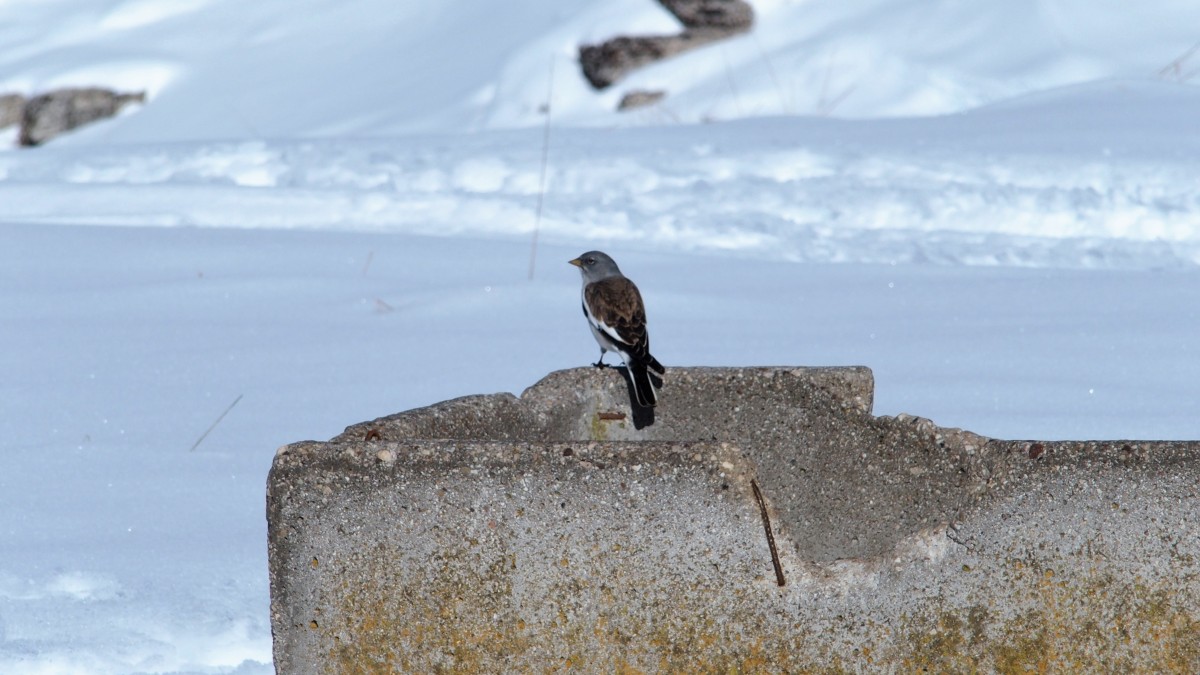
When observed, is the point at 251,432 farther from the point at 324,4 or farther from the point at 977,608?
the point at 324,4

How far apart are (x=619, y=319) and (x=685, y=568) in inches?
53.4

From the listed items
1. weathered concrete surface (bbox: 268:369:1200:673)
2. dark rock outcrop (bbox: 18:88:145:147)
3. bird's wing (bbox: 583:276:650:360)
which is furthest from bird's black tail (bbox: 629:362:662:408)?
dark rock outcrop (bbox: 18:88:145:147)

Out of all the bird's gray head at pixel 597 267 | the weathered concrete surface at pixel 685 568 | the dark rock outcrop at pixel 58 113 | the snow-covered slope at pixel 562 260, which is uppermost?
the weathered concrete surface at pixel 685 568

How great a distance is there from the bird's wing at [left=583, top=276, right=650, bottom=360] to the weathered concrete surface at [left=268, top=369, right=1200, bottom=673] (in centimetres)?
107

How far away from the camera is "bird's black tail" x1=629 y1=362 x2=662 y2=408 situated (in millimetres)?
2801

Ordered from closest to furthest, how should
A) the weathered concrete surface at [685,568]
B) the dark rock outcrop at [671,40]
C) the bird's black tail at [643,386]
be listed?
the weathered concrete surface at [685,568], the bird's black tail at [643,386], the dark rock outcrop at [671,40]

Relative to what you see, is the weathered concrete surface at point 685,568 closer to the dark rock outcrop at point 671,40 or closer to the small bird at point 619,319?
the small bird at point 619,319

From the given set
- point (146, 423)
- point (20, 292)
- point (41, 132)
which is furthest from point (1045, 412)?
point (41, 132)

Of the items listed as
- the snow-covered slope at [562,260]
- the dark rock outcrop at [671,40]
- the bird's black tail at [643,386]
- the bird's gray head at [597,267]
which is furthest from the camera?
the dark rock outcrop at [671,40]

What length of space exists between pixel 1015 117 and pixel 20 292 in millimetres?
6064

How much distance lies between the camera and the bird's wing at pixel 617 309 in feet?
10.7

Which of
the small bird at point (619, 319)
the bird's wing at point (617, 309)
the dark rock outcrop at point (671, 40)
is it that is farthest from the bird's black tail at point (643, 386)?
the dark rock outcrop at point (671, 40)

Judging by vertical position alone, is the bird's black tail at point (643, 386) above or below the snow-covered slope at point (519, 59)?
above

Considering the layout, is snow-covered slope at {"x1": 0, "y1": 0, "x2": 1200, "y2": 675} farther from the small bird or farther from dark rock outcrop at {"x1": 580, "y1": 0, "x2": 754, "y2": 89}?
the small bird
